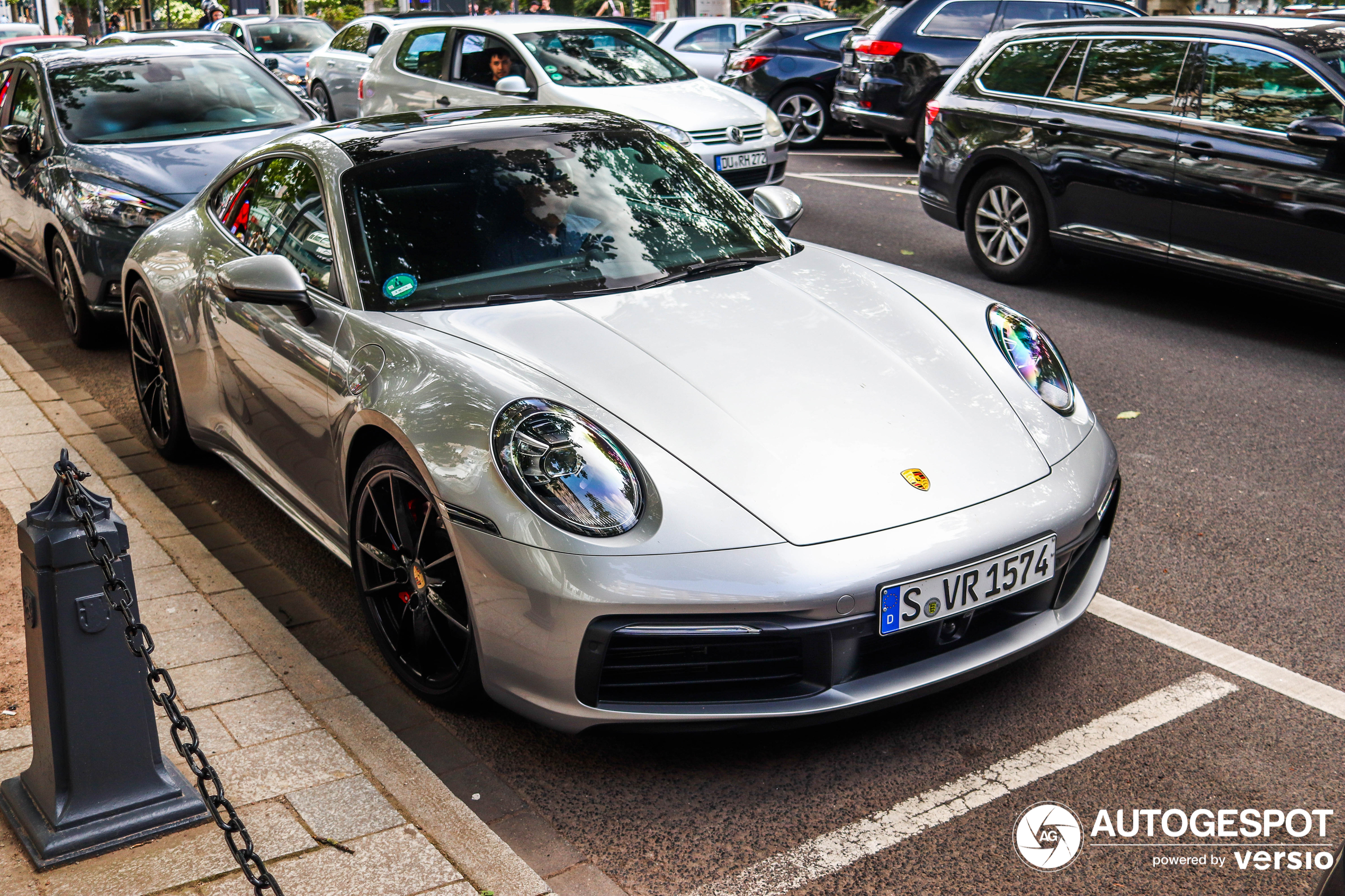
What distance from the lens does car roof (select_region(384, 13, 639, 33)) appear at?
35.3 ft

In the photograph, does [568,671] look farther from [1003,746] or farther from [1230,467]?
[1230,467]

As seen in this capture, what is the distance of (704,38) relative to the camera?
18.0 metres

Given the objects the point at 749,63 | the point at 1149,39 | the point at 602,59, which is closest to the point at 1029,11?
the point at 749,63

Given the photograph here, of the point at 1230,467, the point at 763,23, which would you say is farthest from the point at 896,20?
the point at 1230,467

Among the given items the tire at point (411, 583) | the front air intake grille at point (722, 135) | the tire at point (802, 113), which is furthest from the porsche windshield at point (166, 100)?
the tire at point (802, 113)

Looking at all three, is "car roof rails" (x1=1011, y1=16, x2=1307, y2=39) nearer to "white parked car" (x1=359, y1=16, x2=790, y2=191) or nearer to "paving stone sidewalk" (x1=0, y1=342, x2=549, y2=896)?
"white parked car" (x1=359, y1=16, x2=790, y2=191)

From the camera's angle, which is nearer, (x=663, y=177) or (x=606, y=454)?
(x=606, y=454)

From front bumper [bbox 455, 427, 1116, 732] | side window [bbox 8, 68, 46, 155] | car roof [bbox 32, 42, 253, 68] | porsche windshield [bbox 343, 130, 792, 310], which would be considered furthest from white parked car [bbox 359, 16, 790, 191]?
front bumper [bbox 455, 427, 1116, 732]

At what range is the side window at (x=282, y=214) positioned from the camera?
398 cm

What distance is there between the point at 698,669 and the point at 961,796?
698 millimetres

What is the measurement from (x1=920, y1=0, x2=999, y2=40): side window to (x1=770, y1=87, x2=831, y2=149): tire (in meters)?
2.73

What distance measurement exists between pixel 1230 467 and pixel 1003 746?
2436mm

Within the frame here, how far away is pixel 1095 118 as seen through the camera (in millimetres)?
7590

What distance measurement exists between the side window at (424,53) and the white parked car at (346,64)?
3.93 metres
